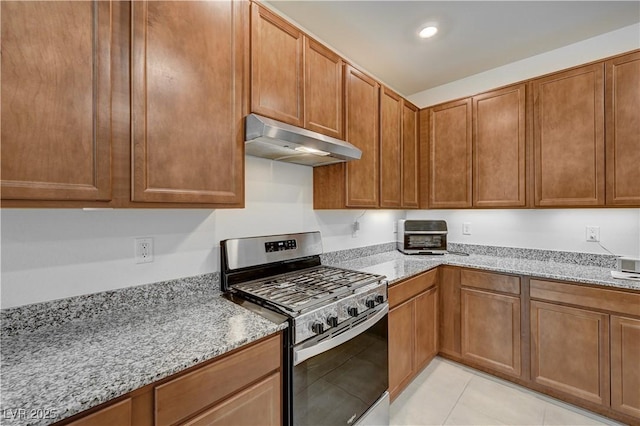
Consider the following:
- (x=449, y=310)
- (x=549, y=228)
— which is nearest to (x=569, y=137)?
(x=549, y=228)

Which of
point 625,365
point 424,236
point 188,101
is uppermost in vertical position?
point 188,101

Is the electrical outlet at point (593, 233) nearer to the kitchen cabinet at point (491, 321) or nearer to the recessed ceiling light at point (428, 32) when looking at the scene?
the kitchen cabinet at point (491, 321)

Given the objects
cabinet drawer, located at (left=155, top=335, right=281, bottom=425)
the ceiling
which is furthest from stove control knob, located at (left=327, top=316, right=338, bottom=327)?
the ceiling

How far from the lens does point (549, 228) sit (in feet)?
7.98

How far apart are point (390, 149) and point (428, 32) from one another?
3.00 ft

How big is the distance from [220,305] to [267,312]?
0.28 metres

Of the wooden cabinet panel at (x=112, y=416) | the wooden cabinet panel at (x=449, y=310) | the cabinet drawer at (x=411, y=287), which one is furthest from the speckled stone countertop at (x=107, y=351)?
the wooden cabinet panel at (x=449, y=310)

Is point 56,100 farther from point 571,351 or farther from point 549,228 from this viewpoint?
point 549,228

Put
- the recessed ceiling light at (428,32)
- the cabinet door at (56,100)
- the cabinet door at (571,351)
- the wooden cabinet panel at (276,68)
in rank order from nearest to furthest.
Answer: the cabinet door at (56,100) < the wooden cabinet panel at (276,68) < the cabinet door at (571,351) < the recessed ceiling light at (428,32)

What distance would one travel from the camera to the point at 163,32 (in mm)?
1100

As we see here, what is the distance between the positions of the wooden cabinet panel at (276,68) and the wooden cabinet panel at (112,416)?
4.07ft

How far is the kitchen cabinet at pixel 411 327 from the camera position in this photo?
6.22ft

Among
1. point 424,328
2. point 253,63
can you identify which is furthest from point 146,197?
point 424,328

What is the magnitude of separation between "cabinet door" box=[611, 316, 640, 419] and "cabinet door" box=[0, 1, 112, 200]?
9.26 feet
